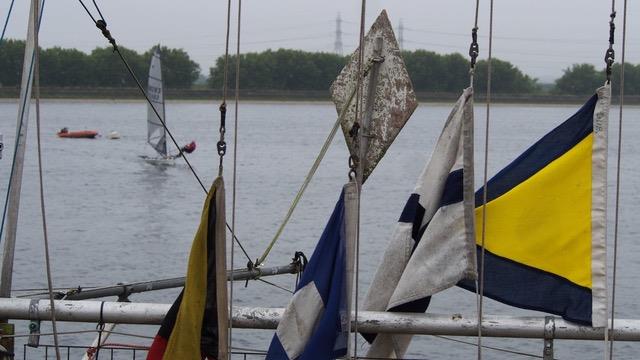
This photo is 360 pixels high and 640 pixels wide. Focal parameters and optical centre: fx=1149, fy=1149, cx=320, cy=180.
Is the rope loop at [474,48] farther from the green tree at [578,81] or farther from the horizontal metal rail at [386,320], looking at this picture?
the green tree at [578,81]

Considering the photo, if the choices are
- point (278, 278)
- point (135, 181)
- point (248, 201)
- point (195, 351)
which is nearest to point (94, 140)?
point (135, 181)

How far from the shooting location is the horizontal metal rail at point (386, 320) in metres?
5.75

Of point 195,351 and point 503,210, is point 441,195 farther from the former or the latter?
point 195,351

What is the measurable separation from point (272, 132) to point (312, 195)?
66.4 m

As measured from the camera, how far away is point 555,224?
19.9 feet

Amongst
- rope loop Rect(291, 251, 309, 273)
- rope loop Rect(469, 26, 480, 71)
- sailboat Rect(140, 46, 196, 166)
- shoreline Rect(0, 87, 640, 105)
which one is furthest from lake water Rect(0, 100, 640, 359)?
rope loop Rect(469, 26, 480, 71)

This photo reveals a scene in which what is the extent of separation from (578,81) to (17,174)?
291 ft

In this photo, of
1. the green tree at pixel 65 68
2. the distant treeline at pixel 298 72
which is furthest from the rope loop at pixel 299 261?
the green tree at pixel 65 68

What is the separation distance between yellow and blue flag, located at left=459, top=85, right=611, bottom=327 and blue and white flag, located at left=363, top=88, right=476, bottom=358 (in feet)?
A: 0.66

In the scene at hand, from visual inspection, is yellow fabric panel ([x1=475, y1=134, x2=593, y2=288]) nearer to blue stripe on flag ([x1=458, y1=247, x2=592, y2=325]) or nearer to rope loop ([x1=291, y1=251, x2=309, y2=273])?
blue stripe on flag ([x1=458, y1=247, x2=592, y2=325])

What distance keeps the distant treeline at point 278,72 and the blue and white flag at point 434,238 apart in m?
63.7

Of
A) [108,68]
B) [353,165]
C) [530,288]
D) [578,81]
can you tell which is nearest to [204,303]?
[353,165]

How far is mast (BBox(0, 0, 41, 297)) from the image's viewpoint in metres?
6.61

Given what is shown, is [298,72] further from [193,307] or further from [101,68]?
[193,307]
